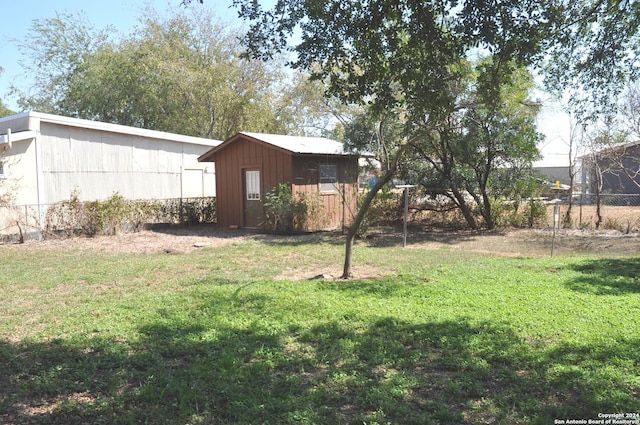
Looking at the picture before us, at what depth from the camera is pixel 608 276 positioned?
757cm

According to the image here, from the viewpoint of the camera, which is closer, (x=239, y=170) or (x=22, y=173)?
(x=22, y=173)

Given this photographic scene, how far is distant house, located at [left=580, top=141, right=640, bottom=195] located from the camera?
1490 cm

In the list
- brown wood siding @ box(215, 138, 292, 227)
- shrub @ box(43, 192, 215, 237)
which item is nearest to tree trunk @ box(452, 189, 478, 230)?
brown wood siding @ box(215, 138, 292, 227)

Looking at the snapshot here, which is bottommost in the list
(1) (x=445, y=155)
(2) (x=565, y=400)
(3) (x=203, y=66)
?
(2) (x=565, y=400)

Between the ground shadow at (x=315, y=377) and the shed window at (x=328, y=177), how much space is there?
1111cm

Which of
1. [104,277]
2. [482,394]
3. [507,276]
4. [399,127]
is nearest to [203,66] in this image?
[399,127]

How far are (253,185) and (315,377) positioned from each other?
12.3 m

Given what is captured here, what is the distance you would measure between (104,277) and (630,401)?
7.28 metres

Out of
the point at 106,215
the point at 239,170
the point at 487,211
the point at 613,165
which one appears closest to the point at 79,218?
the point at 106,215

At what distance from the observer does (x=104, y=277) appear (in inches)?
305

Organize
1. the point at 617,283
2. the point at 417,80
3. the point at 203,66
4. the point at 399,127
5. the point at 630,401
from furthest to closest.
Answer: the point at 203,66 → the point at 399,127 → the point at 617,283 → the point at 417,80 → the point at 630,401

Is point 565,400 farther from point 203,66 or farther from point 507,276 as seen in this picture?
point 203,66

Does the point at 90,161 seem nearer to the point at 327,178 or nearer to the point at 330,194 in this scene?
the point at 327,178

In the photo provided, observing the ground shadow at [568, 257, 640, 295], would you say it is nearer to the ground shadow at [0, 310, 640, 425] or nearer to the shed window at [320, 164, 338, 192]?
the ground shadow at [0, 310, 640, 425]
